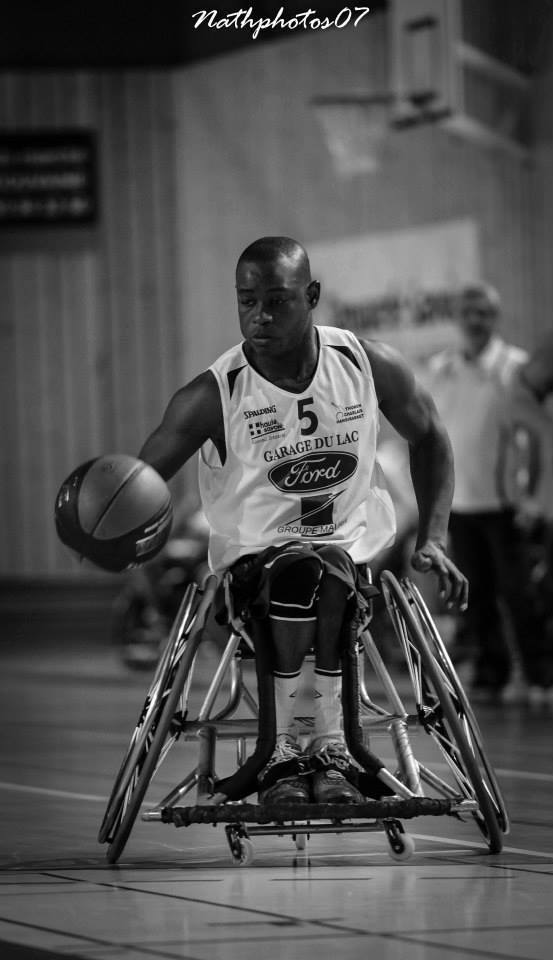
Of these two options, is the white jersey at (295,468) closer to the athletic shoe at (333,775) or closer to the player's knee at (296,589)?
the player's knee at (296,589)

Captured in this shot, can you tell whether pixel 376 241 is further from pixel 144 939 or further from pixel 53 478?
pixel 144 939

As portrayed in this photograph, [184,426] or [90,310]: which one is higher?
[184,426]

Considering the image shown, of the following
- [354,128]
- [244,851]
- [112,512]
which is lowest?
[244,851]

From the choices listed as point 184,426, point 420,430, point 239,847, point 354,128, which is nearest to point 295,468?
point 184,426

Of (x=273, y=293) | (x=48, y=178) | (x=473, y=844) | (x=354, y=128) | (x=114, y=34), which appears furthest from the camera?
(x=48, y=178)

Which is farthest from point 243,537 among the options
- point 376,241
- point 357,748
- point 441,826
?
point 376,241

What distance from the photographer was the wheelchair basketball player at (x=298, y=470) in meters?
4.34

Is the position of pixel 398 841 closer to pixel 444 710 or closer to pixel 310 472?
pixel 444 710

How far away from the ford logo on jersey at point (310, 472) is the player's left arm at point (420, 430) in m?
0.22

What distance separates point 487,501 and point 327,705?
17.0ft

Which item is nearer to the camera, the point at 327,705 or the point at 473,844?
the point at 327,705

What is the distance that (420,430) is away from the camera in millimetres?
4793

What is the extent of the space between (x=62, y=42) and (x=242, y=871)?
50.3 ft

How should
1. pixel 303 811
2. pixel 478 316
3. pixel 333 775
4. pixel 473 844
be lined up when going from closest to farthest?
pixel 303 811 → pixel 333 775 → pixel 473 844 → pixel 478 316
